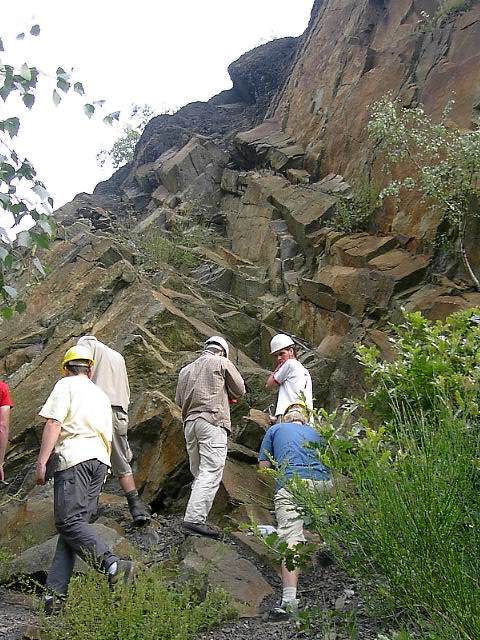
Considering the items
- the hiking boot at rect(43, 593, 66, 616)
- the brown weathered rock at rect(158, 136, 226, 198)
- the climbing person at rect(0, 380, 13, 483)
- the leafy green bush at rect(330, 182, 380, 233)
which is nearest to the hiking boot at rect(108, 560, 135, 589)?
the hiking boot at rect(43, 593, 66, 616)

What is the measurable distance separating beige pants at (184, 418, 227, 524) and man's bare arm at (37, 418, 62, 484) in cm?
187

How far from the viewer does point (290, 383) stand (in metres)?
7.30

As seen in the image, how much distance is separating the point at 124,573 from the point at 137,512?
8.01ft

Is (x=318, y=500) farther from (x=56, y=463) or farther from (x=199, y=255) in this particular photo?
(x=199, y=255)

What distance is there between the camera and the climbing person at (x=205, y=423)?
6902mm

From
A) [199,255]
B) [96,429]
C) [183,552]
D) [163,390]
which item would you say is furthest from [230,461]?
[199,255]

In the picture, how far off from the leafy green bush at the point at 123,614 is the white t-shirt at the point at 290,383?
2.70m

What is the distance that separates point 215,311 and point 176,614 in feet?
29.6

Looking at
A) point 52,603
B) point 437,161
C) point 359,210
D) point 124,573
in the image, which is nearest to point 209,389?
point 124,573

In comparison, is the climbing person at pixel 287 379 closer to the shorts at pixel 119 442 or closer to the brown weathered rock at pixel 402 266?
the shorts at pixel 119 442

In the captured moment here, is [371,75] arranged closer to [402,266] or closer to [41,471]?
[402,266]

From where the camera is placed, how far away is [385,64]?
16.4m

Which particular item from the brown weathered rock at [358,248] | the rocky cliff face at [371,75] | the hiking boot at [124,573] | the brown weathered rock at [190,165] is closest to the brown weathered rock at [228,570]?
the hiking boot at [124,573]

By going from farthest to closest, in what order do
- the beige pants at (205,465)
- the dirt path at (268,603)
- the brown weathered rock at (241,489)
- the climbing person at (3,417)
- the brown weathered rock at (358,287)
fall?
the brown weathered rock at (358,287)
the brown weathered rock at (241,489)
the climbing person at (3,417)
the beige pants at (205,465)
the dirt path at (268,603)
